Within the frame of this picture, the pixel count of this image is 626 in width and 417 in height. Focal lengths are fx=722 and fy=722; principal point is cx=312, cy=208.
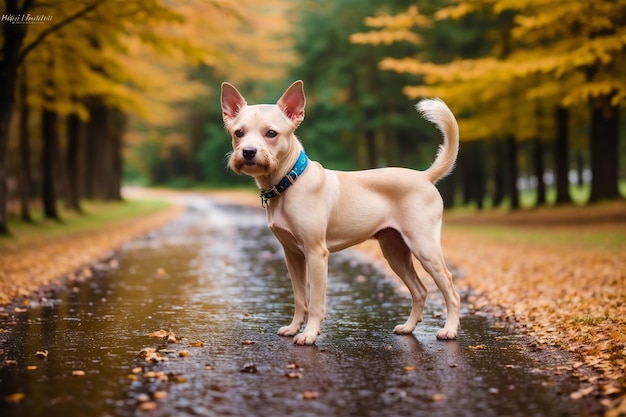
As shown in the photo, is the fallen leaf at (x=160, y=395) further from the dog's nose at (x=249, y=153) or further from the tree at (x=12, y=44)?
the tree at (x=12, y=44)

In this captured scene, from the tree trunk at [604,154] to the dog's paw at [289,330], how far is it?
61.1 ft

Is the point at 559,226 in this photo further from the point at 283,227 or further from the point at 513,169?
the point at 283,227

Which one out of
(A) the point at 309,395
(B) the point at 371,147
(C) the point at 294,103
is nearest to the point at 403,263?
(C) the point at 294,103

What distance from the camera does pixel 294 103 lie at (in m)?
6.39

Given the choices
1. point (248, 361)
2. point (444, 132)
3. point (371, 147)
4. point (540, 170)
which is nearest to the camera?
point (248, 361)

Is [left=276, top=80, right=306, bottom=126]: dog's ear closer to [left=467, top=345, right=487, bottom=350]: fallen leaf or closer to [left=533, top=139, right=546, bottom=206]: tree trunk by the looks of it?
[left=467, top=345, right=487, bottom=350]: fallen leaf

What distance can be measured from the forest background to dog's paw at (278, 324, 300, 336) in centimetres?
922

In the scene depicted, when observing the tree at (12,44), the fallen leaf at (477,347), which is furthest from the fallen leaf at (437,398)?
the tree at (12,44)

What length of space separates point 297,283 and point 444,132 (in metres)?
2.00

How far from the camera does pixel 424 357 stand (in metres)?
5.80

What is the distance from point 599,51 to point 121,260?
9.72 meters

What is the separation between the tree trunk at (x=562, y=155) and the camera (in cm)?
2539

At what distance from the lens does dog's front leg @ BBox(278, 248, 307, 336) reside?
681 cm

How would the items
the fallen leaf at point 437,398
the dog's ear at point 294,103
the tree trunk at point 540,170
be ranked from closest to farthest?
1. the fallen leaf at point 437,398
2. the dog's ear at point 294,103
3. the tree trunk at point 540,170
